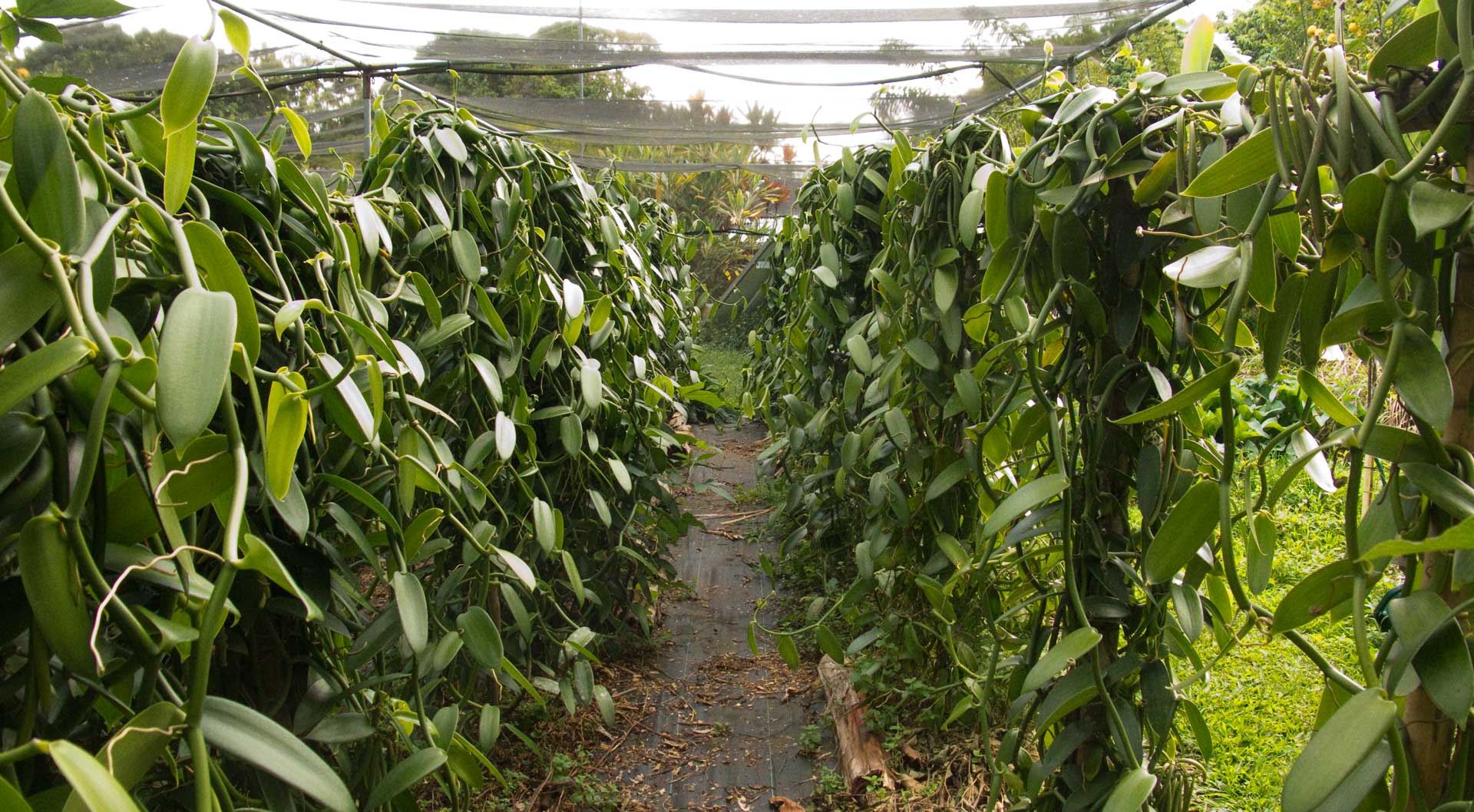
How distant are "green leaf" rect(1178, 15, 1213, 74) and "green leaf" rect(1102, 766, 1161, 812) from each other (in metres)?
0.59

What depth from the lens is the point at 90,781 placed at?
30 cm

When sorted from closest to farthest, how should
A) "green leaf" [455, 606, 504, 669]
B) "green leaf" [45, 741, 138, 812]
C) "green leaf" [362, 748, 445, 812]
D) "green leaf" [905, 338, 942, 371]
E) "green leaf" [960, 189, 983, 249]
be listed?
"green leaf" [45, 741, 138, 812] → "green leaf" [362, 748, 445, 812] → "green leaf" [455, 606, 504, 669] → "green leaf" [960, 189, 983, 249] → "green leaf" [905, 338, 942, 371]

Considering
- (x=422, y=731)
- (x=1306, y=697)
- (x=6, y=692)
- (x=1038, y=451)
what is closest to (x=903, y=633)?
(x=1038, y=451)

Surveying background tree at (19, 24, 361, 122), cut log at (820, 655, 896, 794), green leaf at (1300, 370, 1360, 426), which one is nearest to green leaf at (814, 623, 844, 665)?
cut log at (820, 655, 896, 794)

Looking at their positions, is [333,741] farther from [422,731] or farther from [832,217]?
[832,217]

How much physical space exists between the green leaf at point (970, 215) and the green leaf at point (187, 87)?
799 mm

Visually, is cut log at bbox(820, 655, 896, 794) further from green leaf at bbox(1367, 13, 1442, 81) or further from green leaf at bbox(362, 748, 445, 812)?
A: green leaf at bbox(1367, 13, 1442, 81)

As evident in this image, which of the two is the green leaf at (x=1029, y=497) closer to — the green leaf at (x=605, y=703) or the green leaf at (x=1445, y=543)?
the green leaf at (x=1445, y=543)

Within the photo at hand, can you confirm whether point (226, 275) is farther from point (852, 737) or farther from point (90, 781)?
point (852, 737)

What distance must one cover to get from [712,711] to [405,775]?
1265mm

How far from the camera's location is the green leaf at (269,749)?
1.34 ft

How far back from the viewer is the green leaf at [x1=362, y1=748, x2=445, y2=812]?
0.64 m

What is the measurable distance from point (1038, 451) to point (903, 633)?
60 cm

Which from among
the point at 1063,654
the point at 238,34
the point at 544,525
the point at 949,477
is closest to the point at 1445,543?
the point at 1063,654
